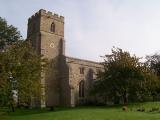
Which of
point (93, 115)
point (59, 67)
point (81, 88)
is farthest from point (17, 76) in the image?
point (81, 88)

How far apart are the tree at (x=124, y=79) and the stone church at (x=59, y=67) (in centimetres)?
1148

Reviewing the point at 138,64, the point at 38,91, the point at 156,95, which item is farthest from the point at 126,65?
the point at 38,91

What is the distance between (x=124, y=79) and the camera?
4416 centimetres

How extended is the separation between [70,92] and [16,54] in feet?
88.5

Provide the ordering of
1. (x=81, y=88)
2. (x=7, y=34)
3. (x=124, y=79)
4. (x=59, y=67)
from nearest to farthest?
1. (x=7, y=34)
2. (x=124, y=79)
3. (x=59, y=67)
4. (x=81, y=88)

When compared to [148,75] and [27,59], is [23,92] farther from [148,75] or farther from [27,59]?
[148,75]

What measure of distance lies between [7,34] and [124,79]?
18477 mm

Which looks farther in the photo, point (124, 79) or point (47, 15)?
point (47, 15)

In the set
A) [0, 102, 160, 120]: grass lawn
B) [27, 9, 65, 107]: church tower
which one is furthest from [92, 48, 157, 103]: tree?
[27, 9, 65, 107]: church tower

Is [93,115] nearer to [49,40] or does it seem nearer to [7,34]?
[7,34]

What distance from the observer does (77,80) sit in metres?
58.9

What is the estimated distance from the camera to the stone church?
2263 inches

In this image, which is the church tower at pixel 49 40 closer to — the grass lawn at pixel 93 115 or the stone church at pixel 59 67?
the stone church at pixel 59 67

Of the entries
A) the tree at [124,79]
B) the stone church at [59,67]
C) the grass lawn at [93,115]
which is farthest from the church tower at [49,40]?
the grass lawn at [93,115]
